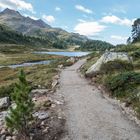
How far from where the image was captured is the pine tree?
19469mm

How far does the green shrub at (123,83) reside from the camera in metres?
29.7

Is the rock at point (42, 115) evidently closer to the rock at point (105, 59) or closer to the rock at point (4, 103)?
the rock at point (4, 103)

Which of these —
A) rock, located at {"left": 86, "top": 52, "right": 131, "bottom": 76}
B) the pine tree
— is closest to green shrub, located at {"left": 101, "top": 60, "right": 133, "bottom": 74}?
rock, located at {"left": 86, "top": 52, "right": 131, "bottom": 76}

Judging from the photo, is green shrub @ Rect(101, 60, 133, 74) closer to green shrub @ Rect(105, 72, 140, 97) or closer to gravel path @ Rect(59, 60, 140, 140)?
green shrub @ Rect(105, 72, 140, 97)

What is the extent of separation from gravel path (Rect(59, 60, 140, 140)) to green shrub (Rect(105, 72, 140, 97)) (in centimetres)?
159

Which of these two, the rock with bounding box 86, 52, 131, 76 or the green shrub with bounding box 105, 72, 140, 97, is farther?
the rock with bounding box 86, 52, 131, 76

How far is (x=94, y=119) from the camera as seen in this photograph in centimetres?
2295

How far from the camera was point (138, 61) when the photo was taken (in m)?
43.8

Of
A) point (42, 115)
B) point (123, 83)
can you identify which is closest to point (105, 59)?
point (123, 83)

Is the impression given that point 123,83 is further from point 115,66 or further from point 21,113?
point 21,113

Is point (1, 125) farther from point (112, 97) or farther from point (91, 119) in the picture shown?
point (112, 97)

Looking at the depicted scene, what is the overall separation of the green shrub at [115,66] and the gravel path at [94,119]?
8.25 metres

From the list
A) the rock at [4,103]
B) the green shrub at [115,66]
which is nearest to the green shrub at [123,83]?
the green shrub at [115,66]

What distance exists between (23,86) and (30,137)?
11.9 feet
